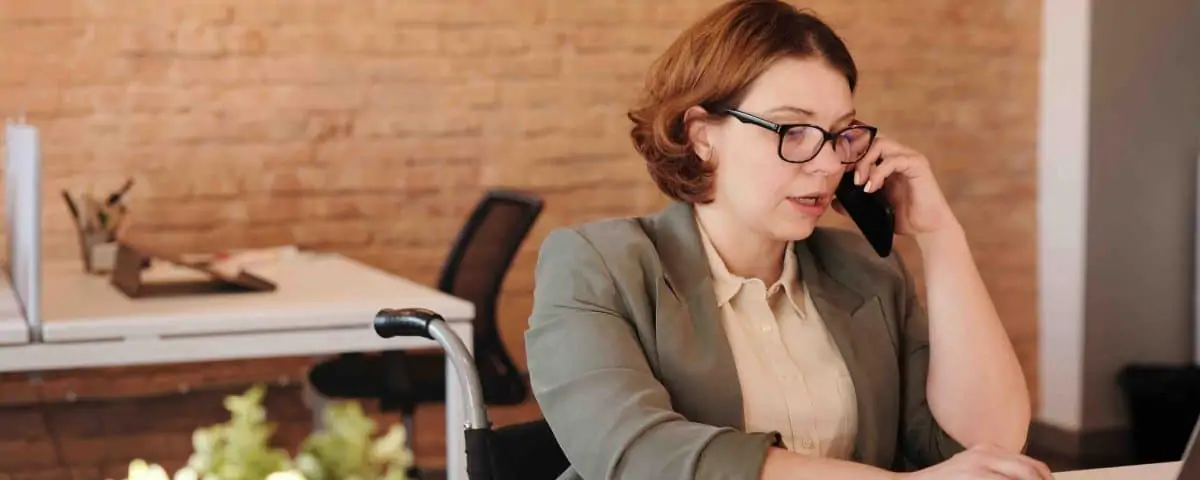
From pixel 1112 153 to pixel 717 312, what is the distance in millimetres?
3093

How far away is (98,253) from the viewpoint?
3451mm

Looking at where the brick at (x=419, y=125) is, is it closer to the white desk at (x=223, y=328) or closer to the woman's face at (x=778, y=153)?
the white desk at (x=223, y=328)

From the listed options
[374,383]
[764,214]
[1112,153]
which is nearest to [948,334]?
[764,214]

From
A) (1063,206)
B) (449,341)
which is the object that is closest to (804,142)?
(449,341)

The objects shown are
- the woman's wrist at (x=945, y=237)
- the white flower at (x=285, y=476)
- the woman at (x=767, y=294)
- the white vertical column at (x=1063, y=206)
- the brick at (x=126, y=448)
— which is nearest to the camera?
the white flower at (x=285, y=476)

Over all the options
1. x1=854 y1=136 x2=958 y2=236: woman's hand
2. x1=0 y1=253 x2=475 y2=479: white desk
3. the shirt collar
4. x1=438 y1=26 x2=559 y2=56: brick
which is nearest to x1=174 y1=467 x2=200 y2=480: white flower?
the shirt collar

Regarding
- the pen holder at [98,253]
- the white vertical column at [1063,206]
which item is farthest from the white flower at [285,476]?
the white vertical column at [1063,206]

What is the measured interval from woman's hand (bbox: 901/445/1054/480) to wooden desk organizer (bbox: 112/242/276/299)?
1988 millimetres

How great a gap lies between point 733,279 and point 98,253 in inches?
89.2

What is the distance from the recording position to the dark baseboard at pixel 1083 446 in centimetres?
436

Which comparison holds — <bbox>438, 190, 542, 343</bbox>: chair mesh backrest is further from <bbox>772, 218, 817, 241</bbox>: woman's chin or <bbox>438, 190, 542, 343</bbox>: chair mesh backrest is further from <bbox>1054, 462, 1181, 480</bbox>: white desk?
<bbox>1054, 462, 1181, 480</bbox>: white desk

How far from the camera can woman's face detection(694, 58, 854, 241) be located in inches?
63.1

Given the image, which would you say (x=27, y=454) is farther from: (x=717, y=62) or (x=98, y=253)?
(x=717, y=62)

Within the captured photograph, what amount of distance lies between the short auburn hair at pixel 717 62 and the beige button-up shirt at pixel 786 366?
88 mm
